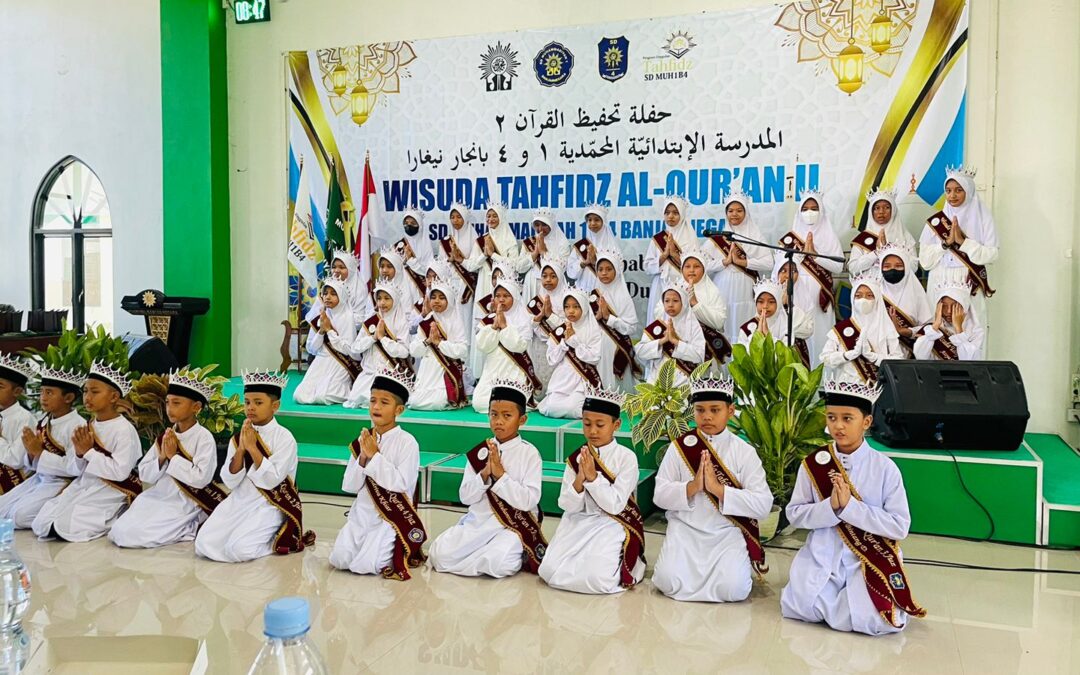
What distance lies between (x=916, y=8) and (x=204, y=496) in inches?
254

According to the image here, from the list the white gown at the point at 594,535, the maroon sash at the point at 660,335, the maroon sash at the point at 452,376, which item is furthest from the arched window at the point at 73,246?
the white gown at the point at 594,535

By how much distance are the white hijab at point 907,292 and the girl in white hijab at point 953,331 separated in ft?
0.66

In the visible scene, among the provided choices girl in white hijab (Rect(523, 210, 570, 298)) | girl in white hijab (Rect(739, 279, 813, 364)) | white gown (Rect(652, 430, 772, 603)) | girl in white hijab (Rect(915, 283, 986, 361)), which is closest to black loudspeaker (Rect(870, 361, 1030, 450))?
girl in white hijab (Rect(915, 283, 986, 361))

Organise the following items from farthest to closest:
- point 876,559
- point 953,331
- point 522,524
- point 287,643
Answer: point 953,331, point 522,524, point 876,559, point 287,643

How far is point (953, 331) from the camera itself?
258 inches

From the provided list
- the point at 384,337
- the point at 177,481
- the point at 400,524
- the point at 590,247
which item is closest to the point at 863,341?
the point at 590,247

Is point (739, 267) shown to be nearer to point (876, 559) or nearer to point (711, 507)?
point (711, 507)

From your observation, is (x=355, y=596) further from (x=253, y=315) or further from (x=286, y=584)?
(x=253, y=315)

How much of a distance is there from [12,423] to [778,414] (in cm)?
461

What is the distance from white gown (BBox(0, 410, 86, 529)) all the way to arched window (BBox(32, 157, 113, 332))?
6119 millimetres

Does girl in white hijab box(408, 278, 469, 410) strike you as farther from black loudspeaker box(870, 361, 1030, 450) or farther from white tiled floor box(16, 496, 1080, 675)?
black loudspeaker box(870, 361, 1030, 450)

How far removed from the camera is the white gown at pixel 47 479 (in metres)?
5.48

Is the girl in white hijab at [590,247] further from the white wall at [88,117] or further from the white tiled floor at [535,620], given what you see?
the white wall at [88,117]

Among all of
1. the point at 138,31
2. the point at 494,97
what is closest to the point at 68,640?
the point at 494,97
